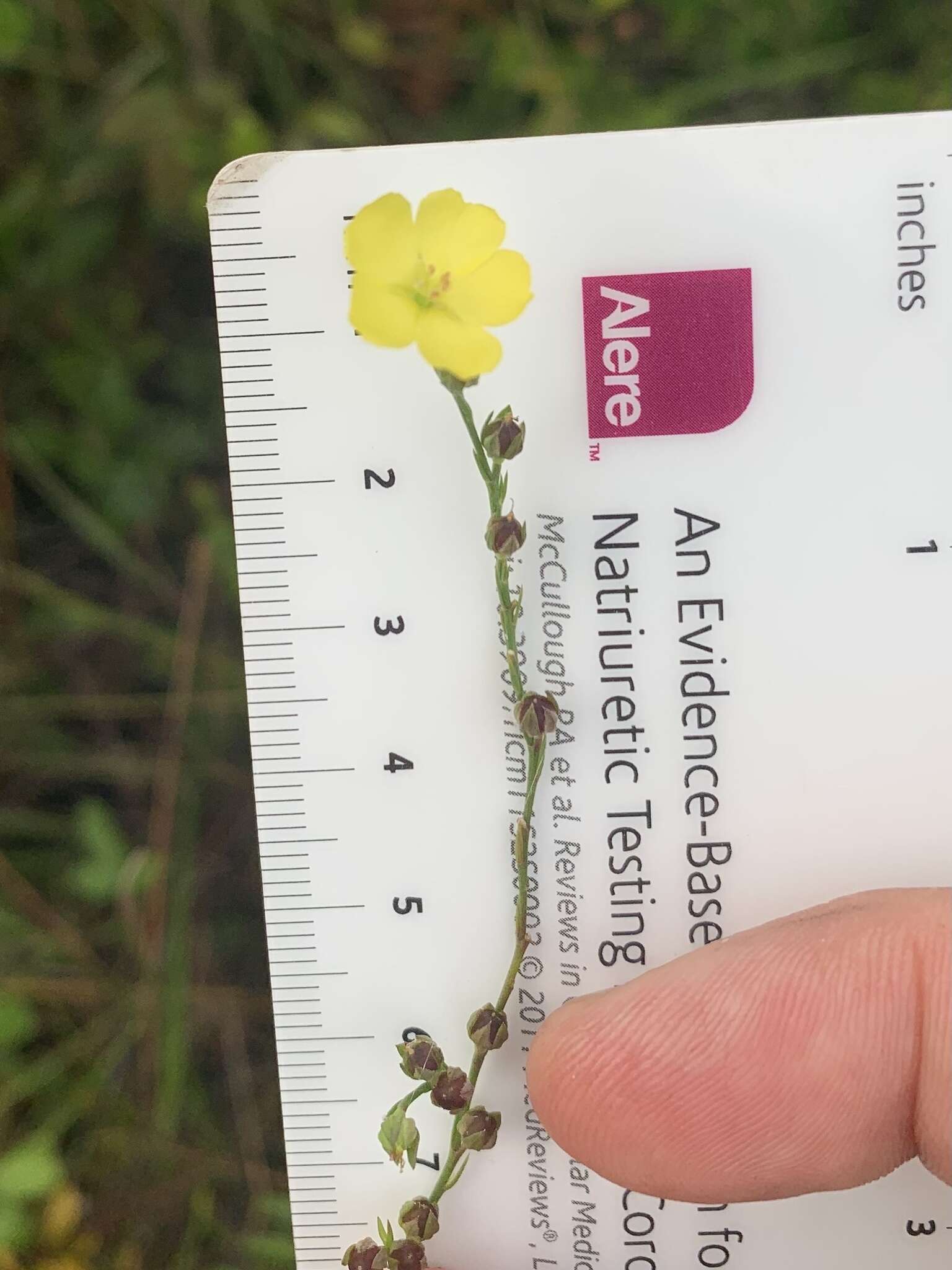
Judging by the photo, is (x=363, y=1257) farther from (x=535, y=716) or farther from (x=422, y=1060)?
(x=535, y=716)

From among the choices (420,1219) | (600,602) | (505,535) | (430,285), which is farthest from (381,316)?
(420,1219)

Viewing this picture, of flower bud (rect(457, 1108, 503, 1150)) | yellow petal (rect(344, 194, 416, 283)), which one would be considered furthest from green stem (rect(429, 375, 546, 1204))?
yellow petal (rect(344, 194, 416, 283))

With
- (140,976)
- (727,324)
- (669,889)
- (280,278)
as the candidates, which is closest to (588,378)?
(727,324)

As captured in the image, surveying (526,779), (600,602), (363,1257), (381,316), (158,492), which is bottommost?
(363,1257)

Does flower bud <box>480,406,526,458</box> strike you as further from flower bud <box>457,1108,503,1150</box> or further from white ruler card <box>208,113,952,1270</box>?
flower bud <box>457,1108,503,1150</box>

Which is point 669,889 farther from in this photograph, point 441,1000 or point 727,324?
point 727,324
